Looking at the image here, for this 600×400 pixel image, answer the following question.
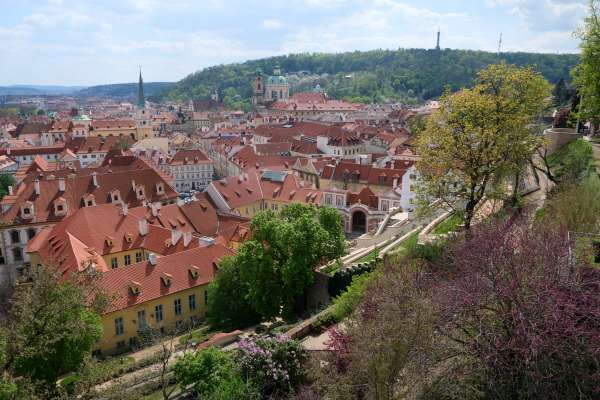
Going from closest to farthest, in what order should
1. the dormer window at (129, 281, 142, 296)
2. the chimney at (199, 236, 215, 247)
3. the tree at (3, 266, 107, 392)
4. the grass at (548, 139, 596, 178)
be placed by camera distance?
the tree at (3, 266, 107, 392) → the grass at (548, 139, 596, 178) → the dormer window at (129, 281, 142, 296) → the chimney at (199, 236, 215, 247)

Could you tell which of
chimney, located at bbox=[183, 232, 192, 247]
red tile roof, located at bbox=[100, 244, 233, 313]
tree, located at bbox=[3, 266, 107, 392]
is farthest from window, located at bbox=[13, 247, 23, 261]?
tree, located at bbox=[3, 266, 107, 392]

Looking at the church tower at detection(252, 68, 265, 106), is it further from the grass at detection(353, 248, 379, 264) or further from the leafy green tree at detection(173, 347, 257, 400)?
the leafy green tree at detection(173, 347, 257, 400)

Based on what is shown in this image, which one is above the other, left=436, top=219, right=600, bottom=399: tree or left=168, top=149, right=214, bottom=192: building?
left=436, top=219, right=600, bottom=399: tree

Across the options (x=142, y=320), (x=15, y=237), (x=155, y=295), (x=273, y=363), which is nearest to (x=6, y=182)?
(x=15, y=237)

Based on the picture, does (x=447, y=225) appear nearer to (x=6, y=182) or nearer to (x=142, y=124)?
(x=6, y=182)

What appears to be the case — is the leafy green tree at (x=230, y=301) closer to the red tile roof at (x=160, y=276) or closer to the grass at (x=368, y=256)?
the red tile roof at (x=160, y=276)

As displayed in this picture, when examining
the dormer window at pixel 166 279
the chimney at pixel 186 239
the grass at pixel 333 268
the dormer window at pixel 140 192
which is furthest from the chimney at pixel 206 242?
the dormer window at pixel 140 192
